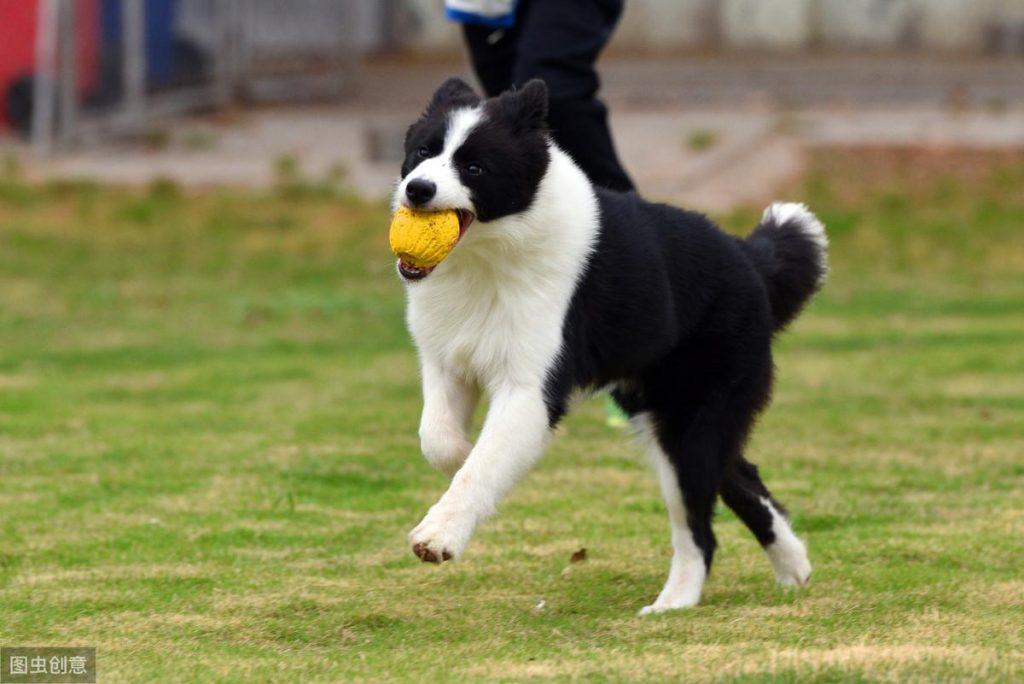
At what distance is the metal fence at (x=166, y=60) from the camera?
1398 centimetres

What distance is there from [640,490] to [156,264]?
6648 mm

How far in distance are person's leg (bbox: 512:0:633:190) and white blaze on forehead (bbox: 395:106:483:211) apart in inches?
59.2

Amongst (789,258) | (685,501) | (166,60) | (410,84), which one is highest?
(789,258)

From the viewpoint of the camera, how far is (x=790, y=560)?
4957 mm

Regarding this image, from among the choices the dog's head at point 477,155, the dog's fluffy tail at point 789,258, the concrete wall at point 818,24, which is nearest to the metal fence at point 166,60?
the concrete wall at point 818,24

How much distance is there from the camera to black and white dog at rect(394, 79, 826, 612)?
14.4ft

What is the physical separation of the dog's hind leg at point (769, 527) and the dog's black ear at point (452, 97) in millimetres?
1278

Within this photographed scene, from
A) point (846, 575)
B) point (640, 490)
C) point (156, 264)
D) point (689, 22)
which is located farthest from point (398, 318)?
point (689, 22)

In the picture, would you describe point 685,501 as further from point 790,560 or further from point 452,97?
point 452,97

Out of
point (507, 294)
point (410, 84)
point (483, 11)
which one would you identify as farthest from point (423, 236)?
point (410, 84)

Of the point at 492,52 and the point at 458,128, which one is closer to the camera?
the point at 458,128

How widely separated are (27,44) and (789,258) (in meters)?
10.4

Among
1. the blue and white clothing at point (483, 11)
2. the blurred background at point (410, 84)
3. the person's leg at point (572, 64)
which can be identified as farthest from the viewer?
the blurred background at point (410, 84)

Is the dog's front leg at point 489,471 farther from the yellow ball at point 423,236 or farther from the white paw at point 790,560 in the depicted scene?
the white paw at point 790,560
